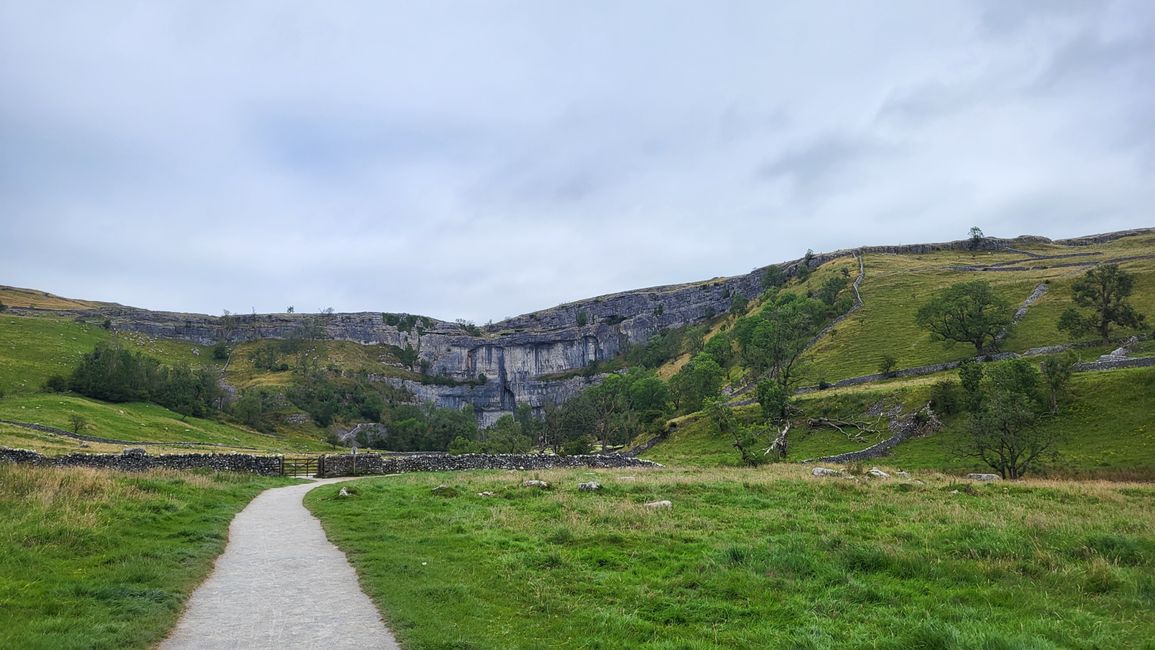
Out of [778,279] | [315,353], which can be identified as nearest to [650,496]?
[778,279]

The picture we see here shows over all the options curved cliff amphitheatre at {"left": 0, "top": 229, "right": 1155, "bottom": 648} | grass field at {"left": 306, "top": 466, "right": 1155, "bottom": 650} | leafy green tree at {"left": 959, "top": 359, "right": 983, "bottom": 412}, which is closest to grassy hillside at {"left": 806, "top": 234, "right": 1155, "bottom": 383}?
curved cliff amphitheatre at {"left": 0, "top": 229, "right": 1155, "bottom": 648}

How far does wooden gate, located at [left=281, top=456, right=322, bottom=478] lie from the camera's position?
38156 millimetres

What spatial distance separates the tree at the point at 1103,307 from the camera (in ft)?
197

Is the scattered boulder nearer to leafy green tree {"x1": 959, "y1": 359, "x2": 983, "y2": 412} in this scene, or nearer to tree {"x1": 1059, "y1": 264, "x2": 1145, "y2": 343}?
leafy green tree {"x1": 959, "y1": 359, "x2": 983, "y2": 412}

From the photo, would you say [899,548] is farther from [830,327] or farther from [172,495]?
[830,327]

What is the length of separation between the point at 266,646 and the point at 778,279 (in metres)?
160

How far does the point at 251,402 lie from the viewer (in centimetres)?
10219

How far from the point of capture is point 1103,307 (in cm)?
6119

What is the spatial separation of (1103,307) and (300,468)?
2997 inches

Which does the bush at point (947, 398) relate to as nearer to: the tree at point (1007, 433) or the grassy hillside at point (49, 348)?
the tree at point (1007, 433)

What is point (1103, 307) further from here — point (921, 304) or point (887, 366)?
point (921, 304)

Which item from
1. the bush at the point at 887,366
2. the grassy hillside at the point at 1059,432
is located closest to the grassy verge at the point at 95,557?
the grassy hillside at the point at 1059,432

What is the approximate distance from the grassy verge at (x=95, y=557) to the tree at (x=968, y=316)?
74.9 m

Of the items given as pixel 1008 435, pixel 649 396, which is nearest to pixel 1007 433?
pixel 1008 435
